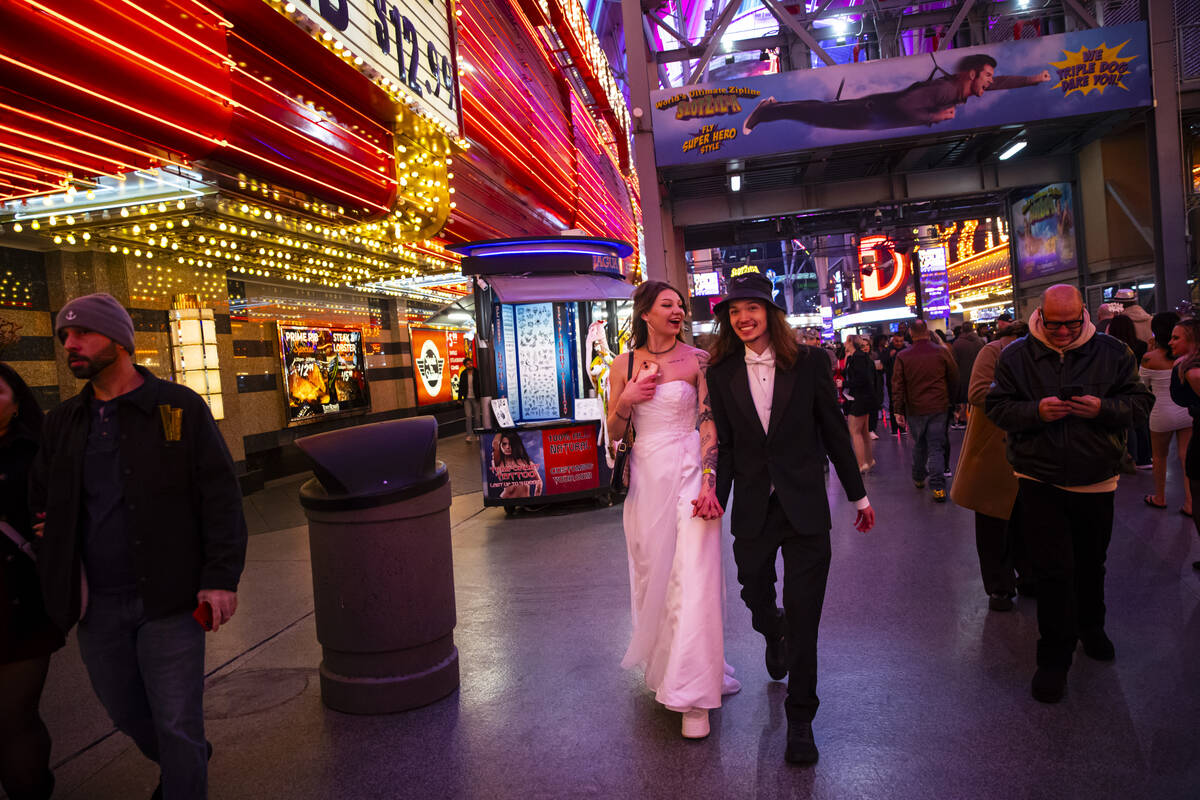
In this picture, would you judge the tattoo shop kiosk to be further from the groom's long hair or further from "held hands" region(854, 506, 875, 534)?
"held hands" region(854, 506, 875, 534)

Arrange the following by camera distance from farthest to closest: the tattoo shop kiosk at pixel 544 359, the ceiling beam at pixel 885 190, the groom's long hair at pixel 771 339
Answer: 1. the ceiling beam at pixel 885 190
2. the tattoo shop kiosk at pixel 544 359
3. the groom's long hair at pixel 771 339

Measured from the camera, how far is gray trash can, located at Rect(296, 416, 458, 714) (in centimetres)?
380

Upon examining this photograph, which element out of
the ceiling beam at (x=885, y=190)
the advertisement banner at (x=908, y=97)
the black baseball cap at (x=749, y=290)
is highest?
the advertisement banner at (x=908, y=97)

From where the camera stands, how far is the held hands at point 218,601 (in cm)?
261

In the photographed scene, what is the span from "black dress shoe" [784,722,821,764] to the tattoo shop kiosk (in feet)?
18.6

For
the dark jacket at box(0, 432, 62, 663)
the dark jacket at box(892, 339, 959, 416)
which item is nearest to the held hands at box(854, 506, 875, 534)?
the dark jacket at box(0, 432, 62, 663)

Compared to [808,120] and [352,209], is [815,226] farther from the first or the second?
[352,209]

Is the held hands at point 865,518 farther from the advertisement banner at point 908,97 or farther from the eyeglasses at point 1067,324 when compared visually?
the advertisement banner at point 908,97

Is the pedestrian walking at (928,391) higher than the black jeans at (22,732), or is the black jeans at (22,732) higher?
the pedestrian walking at (928,391)

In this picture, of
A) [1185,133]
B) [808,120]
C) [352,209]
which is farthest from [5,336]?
[1185,133]

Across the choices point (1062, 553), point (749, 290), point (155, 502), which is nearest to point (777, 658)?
point (1062, 553)

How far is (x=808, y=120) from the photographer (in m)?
14.3

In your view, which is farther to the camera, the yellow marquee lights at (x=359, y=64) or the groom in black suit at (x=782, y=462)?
the yellow marquee lights at (x=359, y=64)

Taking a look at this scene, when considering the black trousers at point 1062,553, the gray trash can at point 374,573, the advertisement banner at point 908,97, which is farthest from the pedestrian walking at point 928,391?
the advertisement banner at point 908,97
